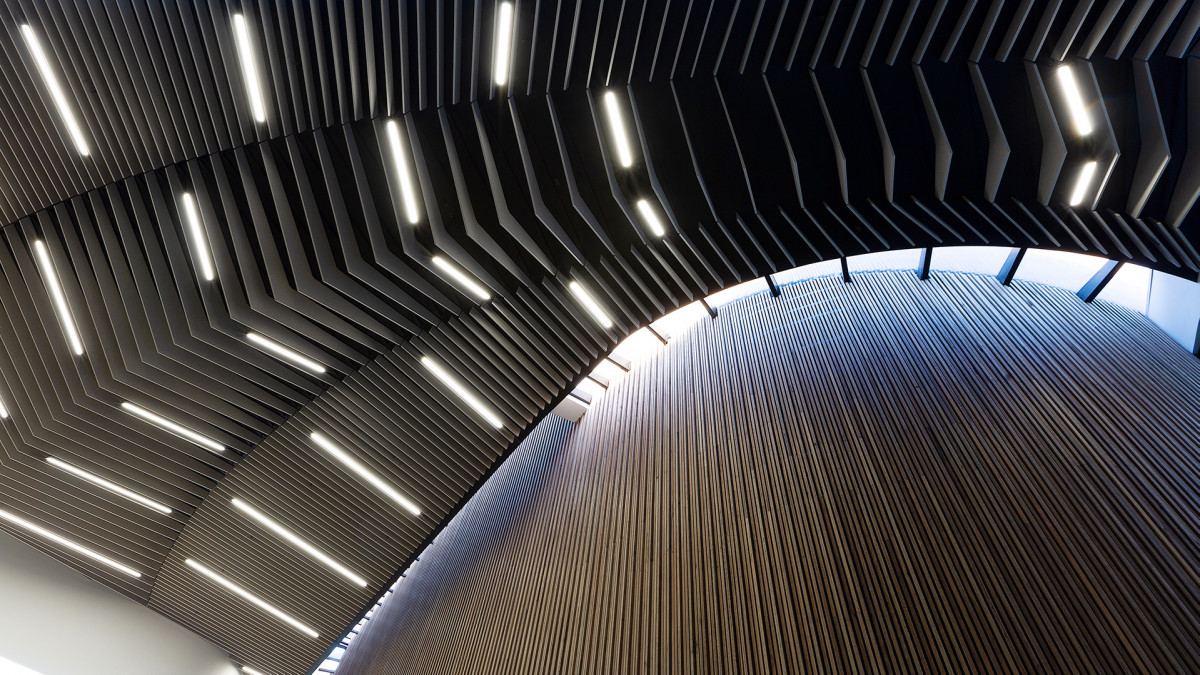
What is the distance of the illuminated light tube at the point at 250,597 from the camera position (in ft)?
20.3

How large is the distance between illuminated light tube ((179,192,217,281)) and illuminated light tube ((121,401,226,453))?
1560mm

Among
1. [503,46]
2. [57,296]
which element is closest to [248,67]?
[503,46]

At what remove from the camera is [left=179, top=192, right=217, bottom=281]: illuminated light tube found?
3.83 meters

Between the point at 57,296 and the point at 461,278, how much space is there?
10.00ft

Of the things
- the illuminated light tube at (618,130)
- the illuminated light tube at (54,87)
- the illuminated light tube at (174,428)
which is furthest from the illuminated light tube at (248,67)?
the illuminated light tube at (174,428)

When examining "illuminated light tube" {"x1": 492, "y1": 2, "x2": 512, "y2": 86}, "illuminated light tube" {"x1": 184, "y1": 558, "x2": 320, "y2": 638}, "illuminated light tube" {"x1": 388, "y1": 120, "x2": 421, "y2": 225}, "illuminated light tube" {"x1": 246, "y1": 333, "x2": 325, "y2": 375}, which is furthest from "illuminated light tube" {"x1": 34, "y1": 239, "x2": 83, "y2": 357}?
"illuminated light tube" {"x1": 492, "y1": 2, "x2": 512, "y2": 86}

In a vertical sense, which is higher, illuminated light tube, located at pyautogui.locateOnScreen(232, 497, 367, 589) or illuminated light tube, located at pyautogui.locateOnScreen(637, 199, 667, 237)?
illuminated light tube, located at pyautogui.locateOnScreen(637, 199, 667, 237)

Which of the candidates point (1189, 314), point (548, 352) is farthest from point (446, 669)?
point (1189, 314)

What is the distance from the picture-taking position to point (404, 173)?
12.3 feet

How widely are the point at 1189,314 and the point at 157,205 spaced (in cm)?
936

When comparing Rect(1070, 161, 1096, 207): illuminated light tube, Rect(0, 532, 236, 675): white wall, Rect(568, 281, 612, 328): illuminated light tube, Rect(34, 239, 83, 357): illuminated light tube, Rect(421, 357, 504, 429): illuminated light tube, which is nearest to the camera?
Rect(1070, 161, 1096, 207): illuminated light tube

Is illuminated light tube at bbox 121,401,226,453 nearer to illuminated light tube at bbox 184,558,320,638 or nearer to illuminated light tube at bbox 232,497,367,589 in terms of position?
illuminated light tube at bbox 232,497,367,589

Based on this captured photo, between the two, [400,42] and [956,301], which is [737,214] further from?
[956,301]

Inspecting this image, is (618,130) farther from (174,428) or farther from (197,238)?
(174,428)
